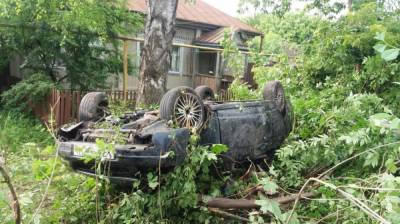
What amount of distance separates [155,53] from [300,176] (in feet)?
11.7

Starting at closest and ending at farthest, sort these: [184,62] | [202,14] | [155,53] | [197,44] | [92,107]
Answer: [92,107]
[155,53]
[197,44]
[184,62]
[202,14]

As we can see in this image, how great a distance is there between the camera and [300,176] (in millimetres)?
4867

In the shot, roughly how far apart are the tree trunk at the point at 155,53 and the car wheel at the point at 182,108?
319cm

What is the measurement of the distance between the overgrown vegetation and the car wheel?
350 mm

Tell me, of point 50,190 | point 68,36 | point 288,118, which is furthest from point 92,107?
point 68,36

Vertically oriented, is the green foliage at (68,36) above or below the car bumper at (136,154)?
above

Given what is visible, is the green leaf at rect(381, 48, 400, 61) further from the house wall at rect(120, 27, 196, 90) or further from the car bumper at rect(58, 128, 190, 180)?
the house wall at rect(120, 27, 196, 90)

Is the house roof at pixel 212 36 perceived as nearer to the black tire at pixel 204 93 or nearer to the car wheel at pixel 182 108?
the black tire at pixel 204 93

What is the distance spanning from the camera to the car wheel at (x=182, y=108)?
3920mm

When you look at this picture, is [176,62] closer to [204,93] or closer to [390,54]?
[204,93]

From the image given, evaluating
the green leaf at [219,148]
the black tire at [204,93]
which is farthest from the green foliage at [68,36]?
the green leaf at [219,148]

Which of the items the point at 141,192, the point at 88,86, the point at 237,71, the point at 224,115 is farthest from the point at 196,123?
the point at 88,86

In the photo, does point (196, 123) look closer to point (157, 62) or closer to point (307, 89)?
point (157, 62)

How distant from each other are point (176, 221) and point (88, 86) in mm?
6930
